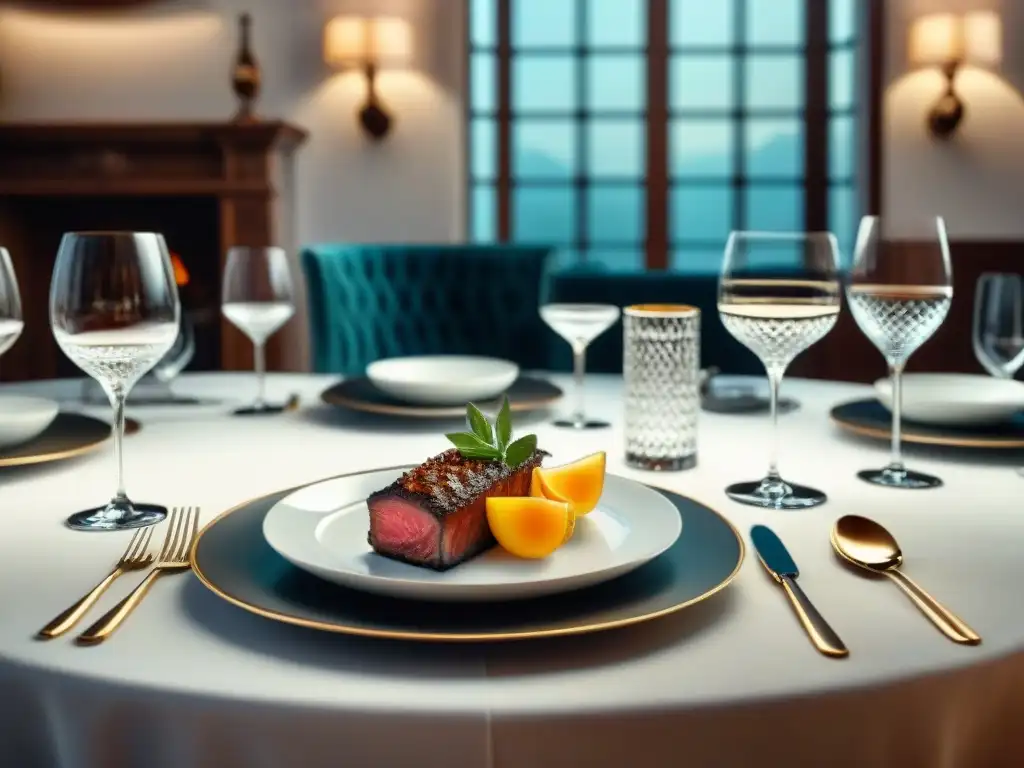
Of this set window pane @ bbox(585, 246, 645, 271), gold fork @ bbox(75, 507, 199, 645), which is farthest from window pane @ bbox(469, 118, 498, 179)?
gold fork @ bbox(75, 507, 199, 645)

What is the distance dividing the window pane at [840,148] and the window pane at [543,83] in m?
1.38

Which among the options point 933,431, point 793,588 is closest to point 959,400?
point 933,431

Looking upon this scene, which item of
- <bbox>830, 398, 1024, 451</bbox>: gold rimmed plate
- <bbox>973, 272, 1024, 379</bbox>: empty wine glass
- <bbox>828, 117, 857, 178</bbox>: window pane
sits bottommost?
<bbox>830, 398, 1024, 451</bbox>: gold rimmed plate

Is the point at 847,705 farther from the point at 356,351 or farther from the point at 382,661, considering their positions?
the point at 356,351

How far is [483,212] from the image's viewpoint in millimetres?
5676

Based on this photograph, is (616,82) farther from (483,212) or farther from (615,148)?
(483,212)

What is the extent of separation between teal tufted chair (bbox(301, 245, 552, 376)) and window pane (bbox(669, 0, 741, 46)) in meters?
3.62

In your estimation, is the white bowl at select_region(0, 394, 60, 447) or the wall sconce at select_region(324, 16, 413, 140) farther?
the wall sconce at select_region(324, 16, 413, 140)

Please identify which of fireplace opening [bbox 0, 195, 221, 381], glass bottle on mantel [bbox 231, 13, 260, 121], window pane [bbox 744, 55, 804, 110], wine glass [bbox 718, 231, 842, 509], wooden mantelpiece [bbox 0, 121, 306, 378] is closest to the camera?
wine glass [bbox 718, 231, 842, 509]

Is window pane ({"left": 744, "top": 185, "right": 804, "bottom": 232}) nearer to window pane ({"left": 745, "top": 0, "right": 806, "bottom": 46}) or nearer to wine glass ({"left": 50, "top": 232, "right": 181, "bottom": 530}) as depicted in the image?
window pane ({"left": 745, "top": 0, "right": 806, "bottom": 46})

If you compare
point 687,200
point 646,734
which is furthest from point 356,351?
point 687,200

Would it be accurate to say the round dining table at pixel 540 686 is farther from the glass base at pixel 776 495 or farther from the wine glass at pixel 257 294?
the wine glass at pixel 257 294

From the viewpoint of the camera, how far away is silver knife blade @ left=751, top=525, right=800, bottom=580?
70 centimetres

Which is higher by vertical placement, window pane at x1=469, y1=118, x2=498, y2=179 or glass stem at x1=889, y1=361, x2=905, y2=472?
window pane at x1=469, y1=118, x2=498, y2=179
